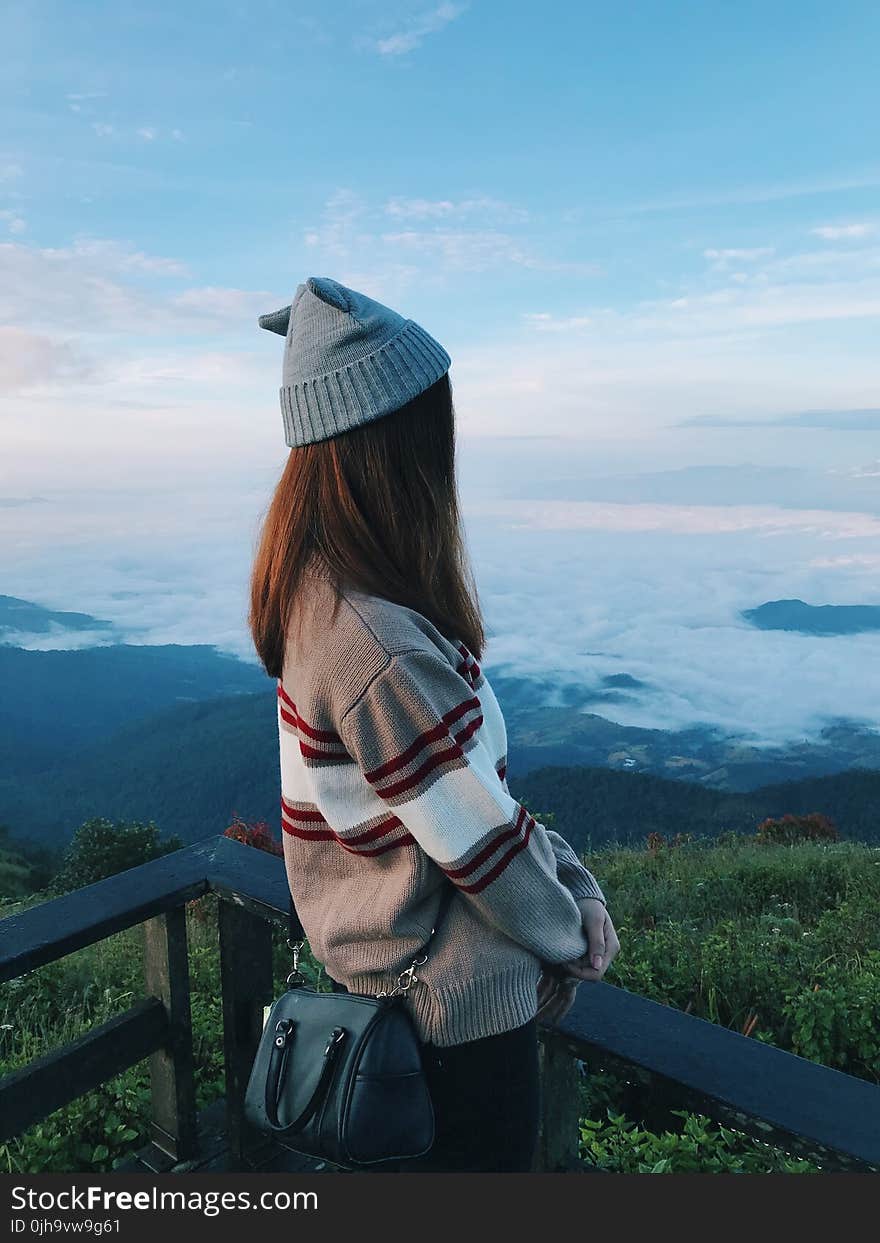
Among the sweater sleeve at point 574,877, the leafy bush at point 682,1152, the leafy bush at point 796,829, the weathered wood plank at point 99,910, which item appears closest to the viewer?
the sweater sleeve at point 574,877

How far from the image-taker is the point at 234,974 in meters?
2.12

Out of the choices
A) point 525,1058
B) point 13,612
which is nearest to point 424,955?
point 525,1058

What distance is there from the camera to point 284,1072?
4.64ft

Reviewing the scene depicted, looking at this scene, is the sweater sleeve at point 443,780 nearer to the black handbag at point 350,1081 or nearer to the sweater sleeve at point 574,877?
the black handbag at point 350,1081

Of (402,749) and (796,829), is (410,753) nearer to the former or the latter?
(402,749)

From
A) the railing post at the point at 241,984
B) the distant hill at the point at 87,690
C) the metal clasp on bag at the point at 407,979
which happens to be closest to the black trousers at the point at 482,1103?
the metal clasp on bag at the point at 407,979

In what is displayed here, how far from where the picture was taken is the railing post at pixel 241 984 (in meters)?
2.11

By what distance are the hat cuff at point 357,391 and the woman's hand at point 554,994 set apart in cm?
91

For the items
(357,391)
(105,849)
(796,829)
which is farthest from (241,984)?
(796,829)

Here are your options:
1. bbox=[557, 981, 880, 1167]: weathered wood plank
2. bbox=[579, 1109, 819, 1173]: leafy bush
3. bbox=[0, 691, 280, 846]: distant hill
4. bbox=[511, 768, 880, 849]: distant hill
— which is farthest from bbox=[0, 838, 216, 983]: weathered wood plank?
bbox=[0, 691, 280, 846]: distant hill

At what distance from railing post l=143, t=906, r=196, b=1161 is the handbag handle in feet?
2.27

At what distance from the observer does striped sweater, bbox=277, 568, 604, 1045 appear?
132 centimetres

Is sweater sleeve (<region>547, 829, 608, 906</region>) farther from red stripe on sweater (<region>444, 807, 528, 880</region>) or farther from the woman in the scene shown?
red stripe on sweater (<region>444, 807, 528, 880</region>)

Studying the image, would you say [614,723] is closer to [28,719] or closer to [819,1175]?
[28,719]
